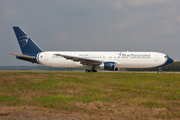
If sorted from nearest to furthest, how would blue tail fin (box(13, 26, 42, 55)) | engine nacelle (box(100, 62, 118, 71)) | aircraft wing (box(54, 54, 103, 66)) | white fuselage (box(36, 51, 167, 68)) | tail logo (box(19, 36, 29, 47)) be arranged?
engine nacelle (box(100, 62, 118, 71)) < aircraft wing (box(54, 54, 103, 66)) < white fuselage (box(36, 51, 167, 68)) < blue tail fin (box(13, 26, 42, 55)) < tail logo (box(19, 36, 29, 47))

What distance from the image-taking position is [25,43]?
37.1m

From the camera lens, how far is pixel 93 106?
8.37 metres

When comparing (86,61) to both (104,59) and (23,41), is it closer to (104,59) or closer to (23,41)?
(104,59)

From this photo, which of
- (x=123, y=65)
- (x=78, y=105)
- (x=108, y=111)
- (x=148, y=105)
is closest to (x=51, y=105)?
(x=78, y=105)

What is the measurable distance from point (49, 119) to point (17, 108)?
1940 mm

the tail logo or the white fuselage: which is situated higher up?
the tail logo

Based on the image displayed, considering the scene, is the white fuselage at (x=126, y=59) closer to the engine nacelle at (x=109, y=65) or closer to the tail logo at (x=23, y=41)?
the engine nacelle at (x=109, y=65)

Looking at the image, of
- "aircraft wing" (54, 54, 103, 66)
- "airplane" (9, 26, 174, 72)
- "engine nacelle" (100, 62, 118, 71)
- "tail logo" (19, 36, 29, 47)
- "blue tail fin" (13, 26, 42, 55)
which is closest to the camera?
"engine nacelle" (100, 62, 118, 71)

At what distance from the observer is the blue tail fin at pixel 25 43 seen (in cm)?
3691

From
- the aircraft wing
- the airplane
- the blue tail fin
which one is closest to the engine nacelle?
the airplane

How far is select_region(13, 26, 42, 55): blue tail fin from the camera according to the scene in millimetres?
36906

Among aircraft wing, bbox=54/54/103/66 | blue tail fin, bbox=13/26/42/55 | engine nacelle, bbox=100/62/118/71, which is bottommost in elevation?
engine nacelle, bbox=100/62/118/71

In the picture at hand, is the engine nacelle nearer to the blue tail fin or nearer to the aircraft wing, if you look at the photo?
the aircraft wing

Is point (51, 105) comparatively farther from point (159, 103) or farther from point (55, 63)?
point (55, 63)
